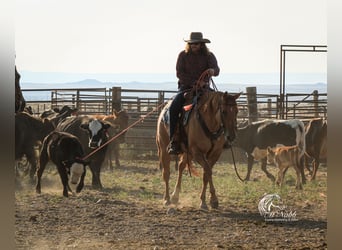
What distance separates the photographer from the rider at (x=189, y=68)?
24.3ft

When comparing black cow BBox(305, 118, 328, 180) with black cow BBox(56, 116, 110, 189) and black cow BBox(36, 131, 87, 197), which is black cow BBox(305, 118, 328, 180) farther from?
black cow BBox(36, 131, 87, 197)

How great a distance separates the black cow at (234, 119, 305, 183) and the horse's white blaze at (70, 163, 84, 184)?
10.5 ft

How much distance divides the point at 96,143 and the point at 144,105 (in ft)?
10.7

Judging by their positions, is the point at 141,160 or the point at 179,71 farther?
the point at 141,160

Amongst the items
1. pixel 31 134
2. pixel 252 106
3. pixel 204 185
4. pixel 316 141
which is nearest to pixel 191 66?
pixel 204 185

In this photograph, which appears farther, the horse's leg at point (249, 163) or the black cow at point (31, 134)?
the horse's leg at point (249, 163)

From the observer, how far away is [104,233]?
653 cm

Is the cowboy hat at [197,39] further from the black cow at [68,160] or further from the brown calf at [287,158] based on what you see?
the brown calf at [287,158]

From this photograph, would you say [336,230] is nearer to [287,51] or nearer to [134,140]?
[287,51]

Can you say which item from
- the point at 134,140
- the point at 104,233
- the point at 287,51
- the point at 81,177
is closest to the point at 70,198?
the point at 81,177

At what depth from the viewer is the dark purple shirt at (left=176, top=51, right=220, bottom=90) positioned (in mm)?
7532

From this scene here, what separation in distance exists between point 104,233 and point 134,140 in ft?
20.4

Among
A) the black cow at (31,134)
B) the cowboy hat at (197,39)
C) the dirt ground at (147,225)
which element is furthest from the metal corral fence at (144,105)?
the cowboy hat at (197,39)

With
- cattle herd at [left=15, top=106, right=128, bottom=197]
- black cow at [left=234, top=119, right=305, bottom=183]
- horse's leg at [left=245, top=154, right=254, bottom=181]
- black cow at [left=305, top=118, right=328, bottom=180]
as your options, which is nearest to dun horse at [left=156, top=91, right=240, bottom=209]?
cattle herd at [left=15, top=106, right=128, bottom=197]
